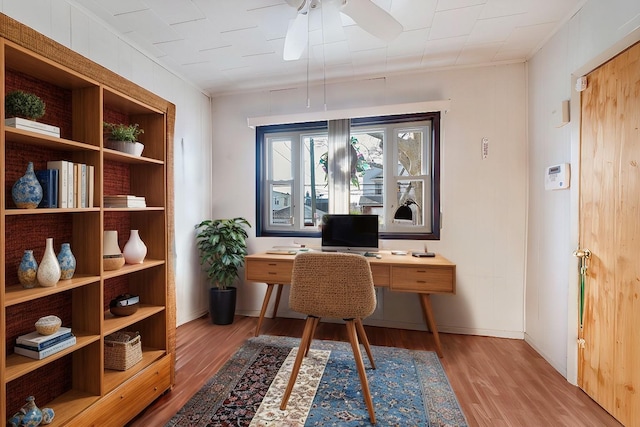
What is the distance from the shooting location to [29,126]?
130 centimetres

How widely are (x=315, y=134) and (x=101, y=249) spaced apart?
7.86ft

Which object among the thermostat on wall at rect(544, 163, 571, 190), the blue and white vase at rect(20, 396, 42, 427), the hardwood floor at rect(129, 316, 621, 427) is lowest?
the hardwood floor at rect(129, 316, 621, 427)

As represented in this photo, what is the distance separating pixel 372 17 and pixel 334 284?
158 centimetres

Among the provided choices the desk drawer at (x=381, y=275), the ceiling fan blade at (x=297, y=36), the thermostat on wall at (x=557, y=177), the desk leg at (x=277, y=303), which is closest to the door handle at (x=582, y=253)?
the thermostat on wall at (x=557, y=177)

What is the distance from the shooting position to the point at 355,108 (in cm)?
301

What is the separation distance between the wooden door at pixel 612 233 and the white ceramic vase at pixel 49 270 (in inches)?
115

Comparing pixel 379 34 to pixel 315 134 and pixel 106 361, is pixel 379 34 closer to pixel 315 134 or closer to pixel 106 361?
pixel 315 134

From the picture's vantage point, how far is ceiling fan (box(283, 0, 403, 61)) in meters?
1.69

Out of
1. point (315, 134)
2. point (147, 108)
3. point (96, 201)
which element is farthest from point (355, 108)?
point (96, 201)

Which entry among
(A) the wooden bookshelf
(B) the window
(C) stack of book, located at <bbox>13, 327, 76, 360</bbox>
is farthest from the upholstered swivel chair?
(B) the window

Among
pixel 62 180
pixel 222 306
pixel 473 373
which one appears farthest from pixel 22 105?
pixel 473 373

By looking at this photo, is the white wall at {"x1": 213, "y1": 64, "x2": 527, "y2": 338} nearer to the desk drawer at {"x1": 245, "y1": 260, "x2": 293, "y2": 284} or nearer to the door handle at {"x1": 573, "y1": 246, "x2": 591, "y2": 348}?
the door handle at {"x1": 573, "y1": 246, "x2": 591, "y2": 348}

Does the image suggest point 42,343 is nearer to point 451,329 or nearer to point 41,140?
point 41,140

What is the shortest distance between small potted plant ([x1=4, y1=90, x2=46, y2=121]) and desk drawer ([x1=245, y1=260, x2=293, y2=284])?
1.89 m
